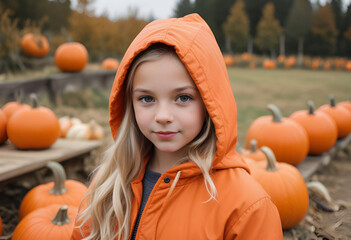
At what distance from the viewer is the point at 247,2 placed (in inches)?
583

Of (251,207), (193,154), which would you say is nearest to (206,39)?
(193,154)

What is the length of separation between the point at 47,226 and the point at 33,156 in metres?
0.98

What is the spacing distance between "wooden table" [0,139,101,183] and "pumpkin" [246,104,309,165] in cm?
177

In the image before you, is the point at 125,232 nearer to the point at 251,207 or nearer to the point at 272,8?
the point at 251,207

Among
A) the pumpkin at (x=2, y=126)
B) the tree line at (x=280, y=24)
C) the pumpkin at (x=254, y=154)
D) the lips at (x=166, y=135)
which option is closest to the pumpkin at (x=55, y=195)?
the pumpkin at (x=2, y=126)

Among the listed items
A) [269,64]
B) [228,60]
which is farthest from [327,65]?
[228,60]

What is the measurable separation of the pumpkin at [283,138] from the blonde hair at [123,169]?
189 centimetres

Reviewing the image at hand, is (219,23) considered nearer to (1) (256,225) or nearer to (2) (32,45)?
(2) (32,45)

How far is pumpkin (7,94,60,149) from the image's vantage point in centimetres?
287

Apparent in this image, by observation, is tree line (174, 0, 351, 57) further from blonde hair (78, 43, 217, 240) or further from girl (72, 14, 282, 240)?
girl (72, 14, 282, 240)

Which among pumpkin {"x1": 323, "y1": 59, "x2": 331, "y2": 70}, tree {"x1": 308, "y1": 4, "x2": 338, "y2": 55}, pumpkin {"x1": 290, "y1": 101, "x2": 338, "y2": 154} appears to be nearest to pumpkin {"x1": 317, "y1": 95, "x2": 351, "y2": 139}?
pumpkin {"x1": 290, "y1": 101, "x2": 338, "y2": 154}

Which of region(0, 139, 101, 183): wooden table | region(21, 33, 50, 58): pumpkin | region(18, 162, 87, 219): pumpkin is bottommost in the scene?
region(18, 162, 87, 219): pumpkin

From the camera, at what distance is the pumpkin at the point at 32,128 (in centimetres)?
287

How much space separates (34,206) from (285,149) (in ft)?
7.58
